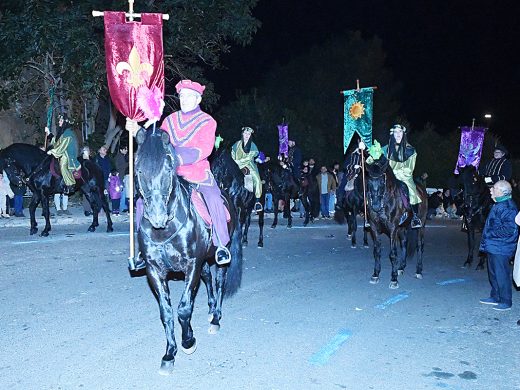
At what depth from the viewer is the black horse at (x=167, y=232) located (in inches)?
210

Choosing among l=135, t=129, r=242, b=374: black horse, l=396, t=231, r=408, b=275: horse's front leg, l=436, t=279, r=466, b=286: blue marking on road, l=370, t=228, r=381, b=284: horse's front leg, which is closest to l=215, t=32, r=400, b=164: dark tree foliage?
l=396, t=231, r=408, b=275: horse's front leg

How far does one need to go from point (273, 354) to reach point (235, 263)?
2181 mm

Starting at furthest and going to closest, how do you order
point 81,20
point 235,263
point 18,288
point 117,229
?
point 81,20, point 117,229, point 18,288, point 235,263

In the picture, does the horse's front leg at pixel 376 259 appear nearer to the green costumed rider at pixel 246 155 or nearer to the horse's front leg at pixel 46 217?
the green costumed rider at pixel 246 155

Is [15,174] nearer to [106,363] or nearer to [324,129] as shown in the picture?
[106,363]

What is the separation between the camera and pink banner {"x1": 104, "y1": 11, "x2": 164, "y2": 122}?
314 inches

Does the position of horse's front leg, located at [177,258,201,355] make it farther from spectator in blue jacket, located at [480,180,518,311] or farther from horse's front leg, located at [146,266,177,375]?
spectator in blue jacket, located at [480,180,518,311]

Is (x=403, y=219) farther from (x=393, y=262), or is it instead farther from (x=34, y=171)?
(x=34, y=171)

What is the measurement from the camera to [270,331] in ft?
23.2

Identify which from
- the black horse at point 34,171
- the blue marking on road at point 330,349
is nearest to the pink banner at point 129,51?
the blue marking on road at point 330,349

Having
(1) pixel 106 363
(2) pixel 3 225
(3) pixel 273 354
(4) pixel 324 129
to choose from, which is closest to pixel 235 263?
(3) pixel 273 354

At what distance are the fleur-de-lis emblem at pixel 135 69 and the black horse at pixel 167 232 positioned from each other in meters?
2.61

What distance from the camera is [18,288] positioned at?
895cm

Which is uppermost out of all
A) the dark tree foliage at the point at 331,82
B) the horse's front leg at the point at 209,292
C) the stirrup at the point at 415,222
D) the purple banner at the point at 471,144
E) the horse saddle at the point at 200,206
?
the dark tree foliage at the point at 331,82
